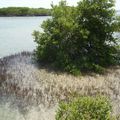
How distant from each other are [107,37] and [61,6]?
3148 mm

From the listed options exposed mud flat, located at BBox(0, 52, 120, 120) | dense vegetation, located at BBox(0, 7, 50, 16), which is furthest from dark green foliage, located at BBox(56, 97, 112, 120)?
dense vegetation, located at BBox(0, 7, 50, 16)

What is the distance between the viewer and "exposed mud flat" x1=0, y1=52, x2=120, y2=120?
12.7 meters

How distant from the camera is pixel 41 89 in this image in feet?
50.0

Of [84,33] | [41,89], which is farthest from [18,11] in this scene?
[41,89]

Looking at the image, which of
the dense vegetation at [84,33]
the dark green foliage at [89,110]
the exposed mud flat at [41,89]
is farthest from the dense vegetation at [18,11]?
the dark green foliage at [89,110]

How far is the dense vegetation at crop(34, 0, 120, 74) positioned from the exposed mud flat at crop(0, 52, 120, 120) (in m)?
1.06

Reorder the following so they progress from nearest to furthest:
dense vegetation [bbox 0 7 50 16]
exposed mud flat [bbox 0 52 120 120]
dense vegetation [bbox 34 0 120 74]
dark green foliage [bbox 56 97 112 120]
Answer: dark green foliage [bbox 56 97 112 120] < exposed mud flat [bbox 0 52 120 120] < dense vegetation [bbox 34 0 120 74] < dense vegetation [bbox 0 7 50 16]

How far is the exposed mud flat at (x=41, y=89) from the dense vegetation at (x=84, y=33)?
1061mm

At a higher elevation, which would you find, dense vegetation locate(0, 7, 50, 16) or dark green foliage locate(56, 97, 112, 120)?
dark green foliage locate(56, 97, 112, 120)

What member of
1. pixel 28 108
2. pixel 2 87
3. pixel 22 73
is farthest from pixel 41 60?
pixel 28 108

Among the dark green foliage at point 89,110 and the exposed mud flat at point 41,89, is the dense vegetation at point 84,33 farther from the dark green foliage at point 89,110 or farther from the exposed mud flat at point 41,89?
the dark green foliage at point 89,110

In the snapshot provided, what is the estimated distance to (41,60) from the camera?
20.6 meters

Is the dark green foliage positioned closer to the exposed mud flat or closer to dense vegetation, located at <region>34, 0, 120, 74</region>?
the exposed mud flat

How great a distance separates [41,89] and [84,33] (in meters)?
4.93
